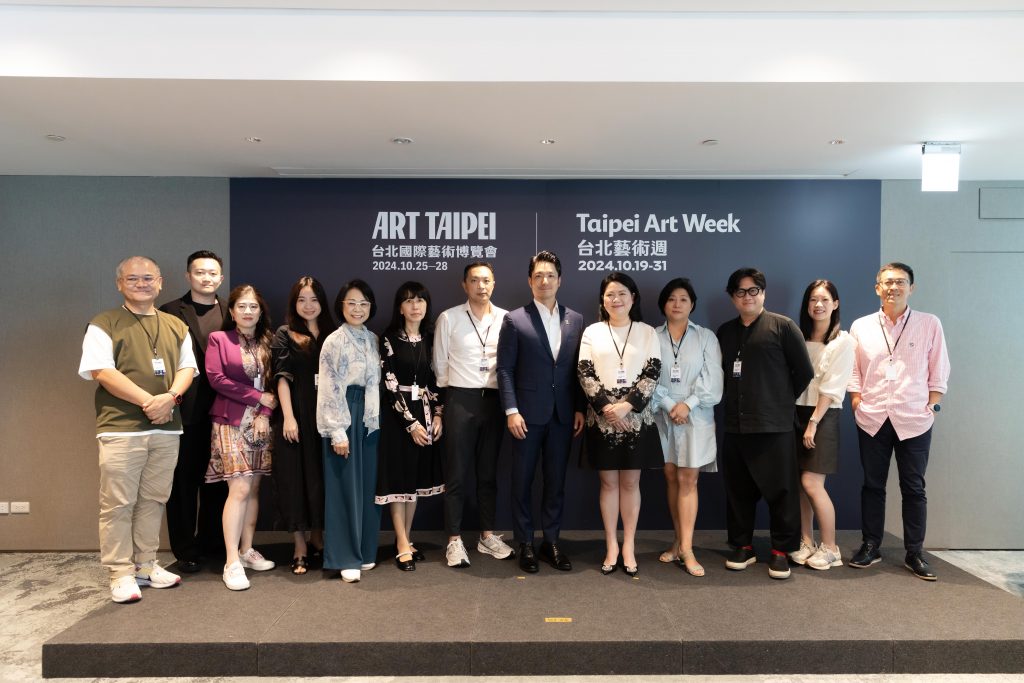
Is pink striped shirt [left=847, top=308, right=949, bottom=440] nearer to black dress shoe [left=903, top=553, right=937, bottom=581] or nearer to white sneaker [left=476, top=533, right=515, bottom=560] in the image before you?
black dress shoe [left=903, top=553, right=937, bottom=581]

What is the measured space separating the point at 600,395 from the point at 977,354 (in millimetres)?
2877

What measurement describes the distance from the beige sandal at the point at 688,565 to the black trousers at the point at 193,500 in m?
2.71

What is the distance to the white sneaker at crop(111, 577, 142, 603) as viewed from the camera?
10.6ft

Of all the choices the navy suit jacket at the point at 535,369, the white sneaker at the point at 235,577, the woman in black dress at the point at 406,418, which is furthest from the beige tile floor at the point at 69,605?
the navy suit jacket at the point at 535,369

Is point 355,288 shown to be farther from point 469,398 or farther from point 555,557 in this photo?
point 555,557

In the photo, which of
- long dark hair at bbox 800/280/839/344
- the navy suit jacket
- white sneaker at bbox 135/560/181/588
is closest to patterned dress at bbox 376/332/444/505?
the navy suit jacket

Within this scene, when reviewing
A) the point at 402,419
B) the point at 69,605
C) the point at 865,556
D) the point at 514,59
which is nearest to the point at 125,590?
the point at 69,605

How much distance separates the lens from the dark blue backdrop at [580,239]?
14.6 ft

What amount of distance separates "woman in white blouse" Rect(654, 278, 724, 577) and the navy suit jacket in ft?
1.65

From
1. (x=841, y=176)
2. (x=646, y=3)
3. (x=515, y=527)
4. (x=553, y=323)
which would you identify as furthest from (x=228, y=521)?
(x=841, y=176)

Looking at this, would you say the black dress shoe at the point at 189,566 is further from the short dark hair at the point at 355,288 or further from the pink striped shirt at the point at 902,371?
the pink striped shirt at the point at 902,371

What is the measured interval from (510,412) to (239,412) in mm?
1466

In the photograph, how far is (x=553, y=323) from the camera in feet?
12.1

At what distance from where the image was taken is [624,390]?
139 inches
